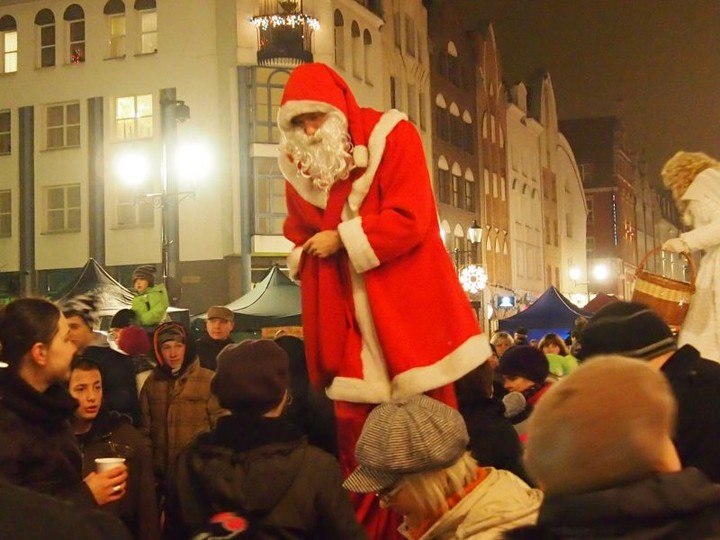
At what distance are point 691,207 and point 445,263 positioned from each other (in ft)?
6.02

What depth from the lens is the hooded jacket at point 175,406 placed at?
655cm

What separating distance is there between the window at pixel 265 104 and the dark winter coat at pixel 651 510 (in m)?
28.4

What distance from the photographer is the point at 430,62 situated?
40625 mm

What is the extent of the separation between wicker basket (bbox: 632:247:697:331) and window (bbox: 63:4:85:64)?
95.5 ft

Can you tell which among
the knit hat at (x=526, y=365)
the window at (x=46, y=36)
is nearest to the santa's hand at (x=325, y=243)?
the knit hat at (x=526, y=365)

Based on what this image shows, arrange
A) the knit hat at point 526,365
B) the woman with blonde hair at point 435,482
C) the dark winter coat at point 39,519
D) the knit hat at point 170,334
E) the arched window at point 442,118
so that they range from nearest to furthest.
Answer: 1. the dark winter coat at point 39,519
2. the woman with blonde hair at point 435,482
3. the knit hat at point 526,365
4. the knit hat at point 170,334
5. the arched window at point 442,118

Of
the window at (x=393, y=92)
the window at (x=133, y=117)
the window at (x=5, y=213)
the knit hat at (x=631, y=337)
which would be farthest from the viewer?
the window at (x=393, y=92)

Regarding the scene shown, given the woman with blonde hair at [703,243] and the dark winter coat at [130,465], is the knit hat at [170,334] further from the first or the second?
the woman with blonde hair at [703,243]

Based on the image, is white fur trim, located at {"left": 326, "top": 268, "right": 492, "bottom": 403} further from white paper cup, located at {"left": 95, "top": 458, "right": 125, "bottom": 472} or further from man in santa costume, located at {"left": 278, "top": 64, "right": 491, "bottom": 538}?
white paper cup, located at {"left": 95, "top": 458, "right": 125, "bottom": 472}

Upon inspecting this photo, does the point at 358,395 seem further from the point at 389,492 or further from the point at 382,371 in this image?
the point at 389,492

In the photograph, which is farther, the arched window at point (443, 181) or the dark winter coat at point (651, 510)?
the arched window at point (443, 181)

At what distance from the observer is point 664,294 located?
5.35m

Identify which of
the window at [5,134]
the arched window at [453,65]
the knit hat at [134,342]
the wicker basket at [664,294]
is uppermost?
the arched window at [453,65]

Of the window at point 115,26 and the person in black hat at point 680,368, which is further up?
the window at point 115,26
